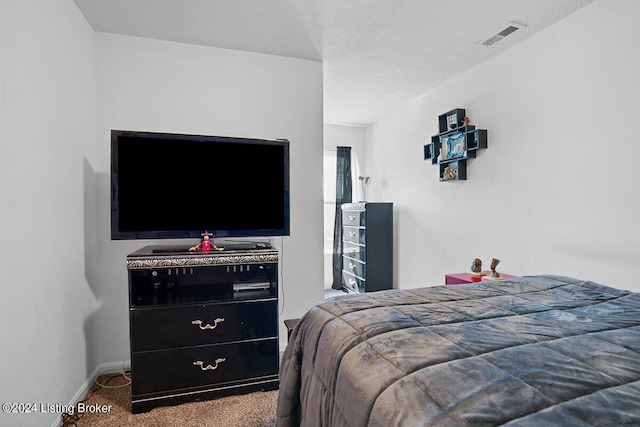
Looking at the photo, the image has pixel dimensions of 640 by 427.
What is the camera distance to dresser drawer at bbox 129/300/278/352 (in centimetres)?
207

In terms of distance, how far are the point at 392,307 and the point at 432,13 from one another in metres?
2.12

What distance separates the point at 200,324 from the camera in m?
2.17

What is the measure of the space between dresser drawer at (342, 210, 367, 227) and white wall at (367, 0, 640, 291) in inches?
35.7

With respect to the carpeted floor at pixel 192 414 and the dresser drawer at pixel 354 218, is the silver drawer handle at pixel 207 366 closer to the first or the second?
the carpeted floor at pixel 192 414

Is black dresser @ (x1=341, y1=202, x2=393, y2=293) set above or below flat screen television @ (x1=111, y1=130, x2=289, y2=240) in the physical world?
below

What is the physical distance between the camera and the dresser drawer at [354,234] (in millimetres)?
4570

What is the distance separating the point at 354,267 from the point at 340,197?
1.15 meters

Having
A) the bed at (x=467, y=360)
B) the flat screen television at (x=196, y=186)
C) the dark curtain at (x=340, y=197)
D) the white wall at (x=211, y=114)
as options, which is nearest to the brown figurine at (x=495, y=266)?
the bed at (x=467, y=360)

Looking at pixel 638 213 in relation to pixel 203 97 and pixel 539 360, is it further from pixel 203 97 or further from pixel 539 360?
pixel 203 97

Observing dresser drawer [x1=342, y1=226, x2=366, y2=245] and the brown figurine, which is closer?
the brown figurine

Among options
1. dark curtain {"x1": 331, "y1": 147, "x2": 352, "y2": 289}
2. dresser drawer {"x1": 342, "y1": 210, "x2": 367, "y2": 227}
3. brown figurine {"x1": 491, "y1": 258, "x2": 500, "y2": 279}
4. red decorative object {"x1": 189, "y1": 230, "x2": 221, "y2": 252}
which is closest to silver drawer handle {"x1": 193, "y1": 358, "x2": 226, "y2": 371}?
red decorative object {"x1": 189, "y1": 230, "x2": 221, "y2": 252}

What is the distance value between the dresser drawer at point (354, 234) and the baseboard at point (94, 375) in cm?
297

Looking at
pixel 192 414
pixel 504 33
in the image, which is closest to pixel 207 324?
pixel 192 414

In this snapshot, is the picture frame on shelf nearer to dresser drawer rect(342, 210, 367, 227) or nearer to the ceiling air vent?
the ceiling air vent
